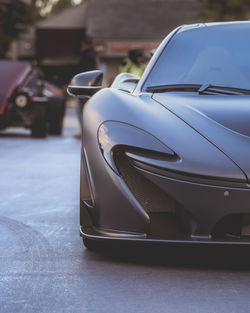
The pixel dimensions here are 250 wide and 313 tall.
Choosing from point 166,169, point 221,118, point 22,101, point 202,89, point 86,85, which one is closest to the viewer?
point 166,169

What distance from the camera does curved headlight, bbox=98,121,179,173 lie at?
3766mm

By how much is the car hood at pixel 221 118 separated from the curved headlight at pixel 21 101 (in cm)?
1042

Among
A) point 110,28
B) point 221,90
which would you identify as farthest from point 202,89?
point 110,28

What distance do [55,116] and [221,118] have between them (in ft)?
39.4

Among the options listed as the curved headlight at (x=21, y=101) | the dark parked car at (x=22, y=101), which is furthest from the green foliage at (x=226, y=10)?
the curved headlight at (x=21, y=101)

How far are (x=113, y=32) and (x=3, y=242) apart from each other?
46.1m

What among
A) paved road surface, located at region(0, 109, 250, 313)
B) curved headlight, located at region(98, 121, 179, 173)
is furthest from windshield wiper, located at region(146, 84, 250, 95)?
paved road surface, located at region(0, 109, 250, 313)

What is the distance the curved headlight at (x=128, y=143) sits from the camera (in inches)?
Result: 148

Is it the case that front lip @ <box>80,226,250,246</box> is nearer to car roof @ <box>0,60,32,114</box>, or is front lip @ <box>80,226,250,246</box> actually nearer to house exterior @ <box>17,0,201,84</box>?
car roof @ <box>0,60,32,114</box>

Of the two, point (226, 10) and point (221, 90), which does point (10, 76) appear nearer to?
point (221, 90)

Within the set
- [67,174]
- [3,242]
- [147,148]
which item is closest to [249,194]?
[147,148]

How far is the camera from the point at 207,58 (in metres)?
4.95

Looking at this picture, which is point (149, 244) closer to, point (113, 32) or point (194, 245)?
point (194, 245)

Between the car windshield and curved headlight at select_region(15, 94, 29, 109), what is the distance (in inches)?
379
